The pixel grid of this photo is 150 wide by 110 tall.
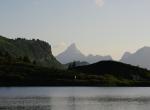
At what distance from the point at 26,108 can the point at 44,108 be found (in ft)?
14.0

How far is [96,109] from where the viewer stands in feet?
325

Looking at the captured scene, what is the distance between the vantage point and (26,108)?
330ft

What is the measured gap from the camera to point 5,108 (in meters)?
99.1

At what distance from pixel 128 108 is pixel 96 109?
29.3ft

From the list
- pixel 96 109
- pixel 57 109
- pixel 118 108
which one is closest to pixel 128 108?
pixel 118 108

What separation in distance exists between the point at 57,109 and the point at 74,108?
4866 millimetres

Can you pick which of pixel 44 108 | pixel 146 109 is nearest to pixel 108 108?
pixel 146 109

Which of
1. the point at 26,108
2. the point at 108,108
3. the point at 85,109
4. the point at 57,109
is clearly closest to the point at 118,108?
the point at 108,108

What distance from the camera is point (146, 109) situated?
99.4 m

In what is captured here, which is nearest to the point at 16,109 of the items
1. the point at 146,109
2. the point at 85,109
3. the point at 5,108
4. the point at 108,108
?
the point at 5,108

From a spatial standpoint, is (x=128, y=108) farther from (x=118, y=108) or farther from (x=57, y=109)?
(x=57, y=109)

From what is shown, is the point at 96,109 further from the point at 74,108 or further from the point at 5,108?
the point at 5,108

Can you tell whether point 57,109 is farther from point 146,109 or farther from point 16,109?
point 146,109

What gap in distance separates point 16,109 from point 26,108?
12.2 feet
